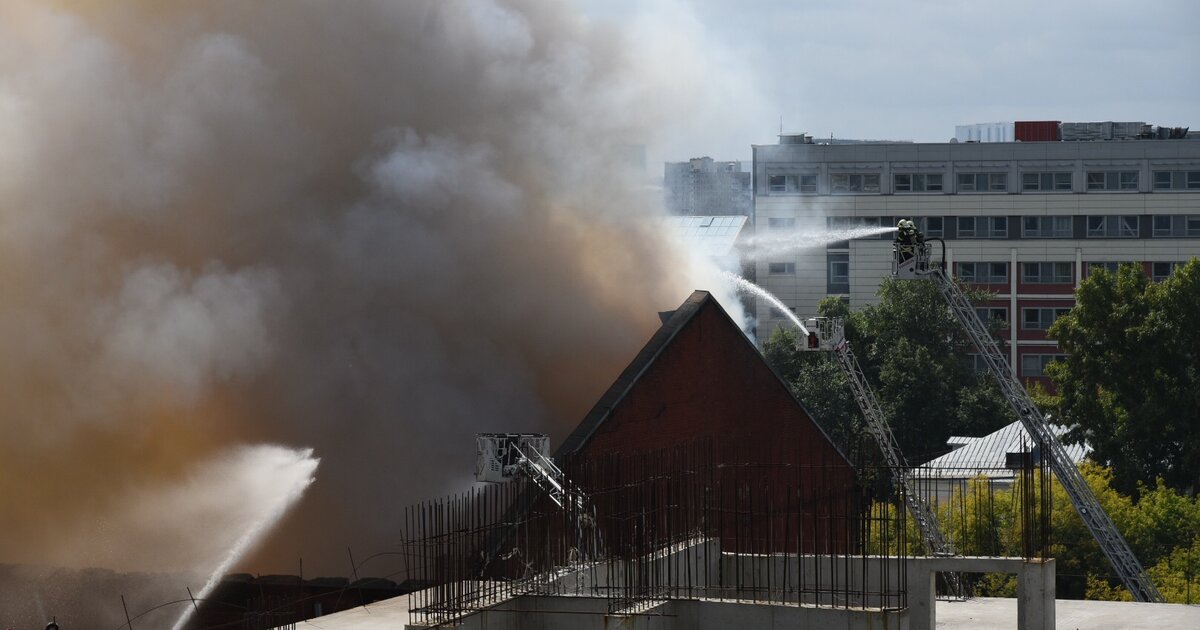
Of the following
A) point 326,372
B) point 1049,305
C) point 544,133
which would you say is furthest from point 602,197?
point 1049,305

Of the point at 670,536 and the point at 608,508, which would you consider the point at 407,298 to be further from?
the point at 670,536

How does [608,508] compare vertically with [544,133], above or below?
below

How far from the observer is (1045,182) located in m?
102

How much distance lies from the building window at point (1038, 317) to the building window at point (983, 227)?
432 cm

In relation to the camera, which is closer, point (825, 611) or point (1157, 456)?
point (825, 611)

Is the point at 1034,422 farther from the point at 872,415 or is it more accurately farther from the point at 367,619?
the point at 367,619

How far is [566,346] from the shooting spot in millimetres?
50375

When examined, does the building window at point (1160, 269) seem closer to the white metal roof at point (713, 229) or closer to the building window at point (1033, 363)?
the building window at point (1033, 363)

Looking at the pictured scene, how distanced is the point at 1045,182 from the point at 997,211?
124 inches

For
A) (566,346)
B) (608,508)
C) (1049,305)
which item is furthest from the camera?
(1049,305)

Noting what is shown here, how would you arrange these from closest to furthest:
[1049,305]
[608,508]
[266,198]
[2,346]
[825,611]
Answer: [825,611]
[608,508]
[2,346]
[266,198]
[1049,305]

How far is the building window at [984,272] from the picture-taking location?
101m

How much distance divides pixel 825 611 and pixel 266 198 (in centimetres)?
2042

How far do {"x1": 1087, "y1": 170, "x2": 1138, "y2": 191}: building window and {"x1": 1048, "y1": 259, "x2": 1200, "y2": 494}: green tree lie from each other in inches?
1361
